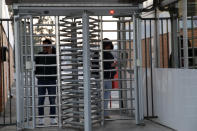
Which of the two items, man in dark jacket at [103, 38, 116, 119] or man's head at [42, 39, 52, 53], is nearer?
man's head at [42, 39, 52, 53]

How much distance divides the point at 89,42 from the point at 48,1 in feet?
4.25

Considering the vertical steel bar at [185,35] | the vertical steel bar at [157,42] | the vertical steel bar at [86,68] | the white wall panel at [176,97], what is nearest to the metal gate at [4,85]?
the vertical steel bar at [86,68]

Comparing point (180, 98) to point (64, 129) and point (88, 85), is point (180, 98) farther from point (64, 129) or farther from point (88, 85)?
point (64, 129)

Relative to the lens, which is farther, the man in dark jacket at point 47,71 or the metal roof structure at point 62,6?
the man in dark jacket at point 47,71

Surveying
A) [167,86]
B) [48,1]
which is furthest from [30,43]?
[167,86]

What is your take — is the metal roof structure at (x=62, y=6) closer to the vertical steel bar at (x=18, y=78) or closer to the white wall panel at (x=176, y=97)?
the vertical steel bar at (x=18, y=78)

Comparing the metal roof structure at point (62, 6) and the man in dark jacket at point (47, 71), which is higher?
the metal roof structure at point (62, 6)

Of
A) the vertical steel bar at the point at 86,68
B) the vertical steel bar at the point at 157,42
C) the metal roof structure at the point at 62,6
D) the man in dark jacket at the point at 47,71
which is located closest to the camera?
the vertical steel bar at the point at 86,68

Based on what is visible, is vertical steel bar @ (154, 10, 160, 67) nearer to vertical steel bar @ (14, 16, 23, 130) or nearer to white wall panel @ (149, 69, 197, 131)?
white wall panel @ (149, 69, 197, 131)

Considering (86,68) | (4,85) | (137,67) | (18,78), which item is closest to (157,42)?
(137,67)

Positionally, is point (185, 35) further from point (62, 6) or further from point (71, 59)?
point (62, 6)

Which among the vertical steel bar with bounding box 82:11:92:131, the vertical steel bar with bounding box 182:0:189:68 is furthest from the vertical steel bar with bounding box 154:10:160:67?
the vertical steel bar with bounding box 82:11:92:131

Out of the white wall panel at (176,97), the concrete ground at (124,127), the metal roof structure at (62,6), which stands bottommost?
the concrete ground at (124,127)

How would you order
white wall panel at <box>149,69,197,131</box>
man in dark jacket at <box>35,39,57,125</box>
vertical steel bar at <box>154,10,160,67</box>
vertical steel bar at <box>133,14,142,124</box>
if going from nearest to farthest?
white wall panel at <box>149,69,197,131</box> → man in dark jacket at <box>35,39,57,125</box> → vertical steel bar at <box>133,14,142,124</box> → vertical steel bar at <box>154,10,160,67</box>
